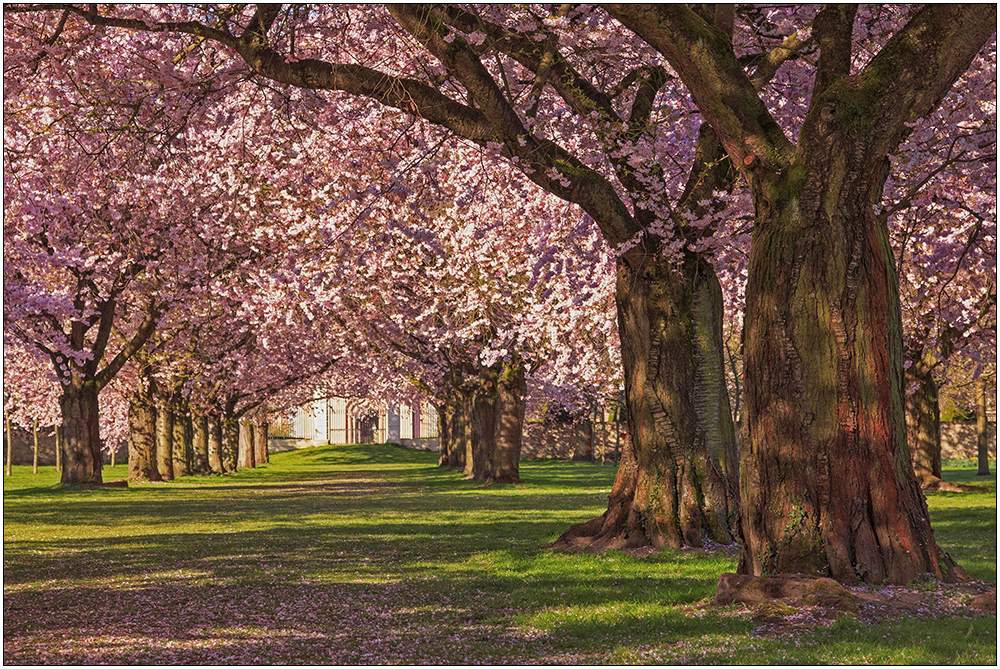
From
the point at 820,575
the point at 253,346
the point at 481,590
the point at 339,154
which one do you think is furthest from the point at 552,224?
the point at 253,346

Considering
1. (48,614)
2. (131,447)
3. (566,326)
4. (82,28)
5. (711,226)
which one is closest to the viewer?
(48,614)

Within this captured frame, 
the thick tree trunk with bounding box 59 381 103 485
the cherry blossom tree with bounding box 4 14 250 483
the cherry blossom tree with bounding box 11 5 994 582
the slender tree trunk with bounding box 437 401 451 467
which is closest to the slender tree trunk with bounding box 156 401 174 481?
the cherry blossom tree with bounding box 4 14 250 483

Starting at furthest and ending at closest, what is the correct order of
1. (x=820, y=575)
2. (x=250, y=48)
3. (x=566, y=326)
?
1. (x=566, y=326)
2. (x=250, y=48)
3. (x=820, y=575)

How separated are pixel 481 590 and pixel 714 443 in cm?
460

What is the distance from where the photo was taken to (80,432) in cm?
3188

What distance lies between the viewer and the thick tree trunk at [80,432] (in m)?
31.5

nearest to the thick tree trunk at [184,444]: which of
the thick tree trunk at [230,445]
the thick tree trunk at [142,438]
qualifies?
the thick tree trunk at [142,438]

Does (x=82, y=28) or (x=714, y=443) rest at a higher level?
(x=82, y=28)

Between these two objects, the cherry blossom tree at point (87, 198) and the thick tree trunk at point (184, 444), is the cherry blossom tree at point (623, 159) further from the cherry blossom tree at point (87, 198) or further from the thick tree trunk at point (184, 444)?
the thick tree trunk at point (184, 444)

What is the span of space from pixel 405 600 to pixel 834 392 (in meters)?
4.73

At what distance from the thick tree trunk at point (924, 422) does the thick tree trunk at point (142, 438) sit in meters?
26.1

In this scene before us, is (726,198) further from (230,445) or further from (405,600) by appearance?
(230,445)

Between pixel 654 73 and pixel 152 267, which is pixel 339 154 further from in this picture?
pixel 152 267

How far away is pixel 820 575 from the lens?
8.96m
